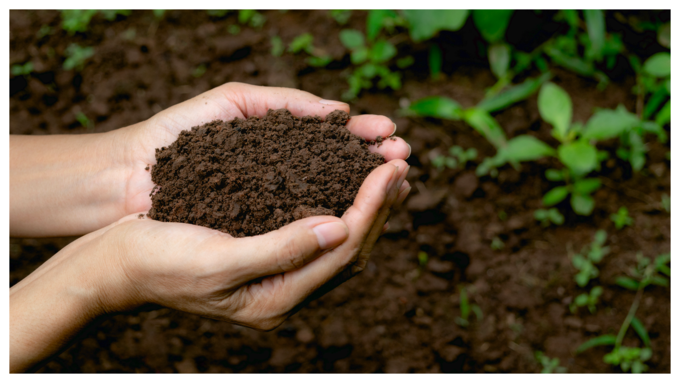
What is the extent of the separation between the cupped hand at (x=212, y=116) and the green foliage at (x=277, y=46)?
1125 mm

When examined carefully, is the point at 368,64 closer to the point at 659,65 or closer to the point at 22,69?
the point at 659,65

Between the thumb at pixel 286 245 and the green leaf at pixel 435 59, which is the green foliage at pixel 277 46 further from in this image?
the thumb at pixel 286 245

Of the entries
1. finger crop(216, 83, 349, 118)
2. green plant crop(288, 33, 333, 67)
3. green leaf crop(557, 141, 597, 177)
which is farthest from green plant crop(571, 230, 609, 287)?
green plant crop(288, 33, 333, 67)

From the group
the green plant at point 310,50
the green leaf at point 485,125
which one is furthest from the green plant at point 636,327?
the green plant at point 310,50

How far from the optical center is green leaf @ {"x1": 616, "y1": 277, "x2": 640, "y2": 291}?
2.28m

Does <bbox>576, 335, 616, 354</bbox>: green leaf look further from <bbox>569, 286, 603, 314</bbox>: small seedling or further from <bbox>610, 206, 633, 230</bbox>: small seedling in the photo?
<bbox>610, 206, 633, 230</bbox>: small seedling

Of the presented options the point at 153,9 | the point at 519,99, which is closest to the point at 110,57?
the point at 153,9

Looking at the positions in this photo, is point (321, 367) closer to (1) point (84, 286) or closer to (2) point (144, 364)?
(2) point (144, 364)

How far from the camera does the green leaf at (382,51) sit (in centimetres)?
266

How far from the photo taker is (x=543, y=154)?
7.70 ft

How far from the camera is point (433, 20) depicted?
2445 mm

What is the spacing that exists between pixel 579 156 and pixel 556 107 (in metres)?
0.32

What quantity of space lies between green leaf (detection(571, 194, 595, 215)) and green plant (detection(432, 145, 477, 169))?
58cm

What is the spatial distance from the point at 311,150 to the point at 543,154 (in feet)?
4.53
